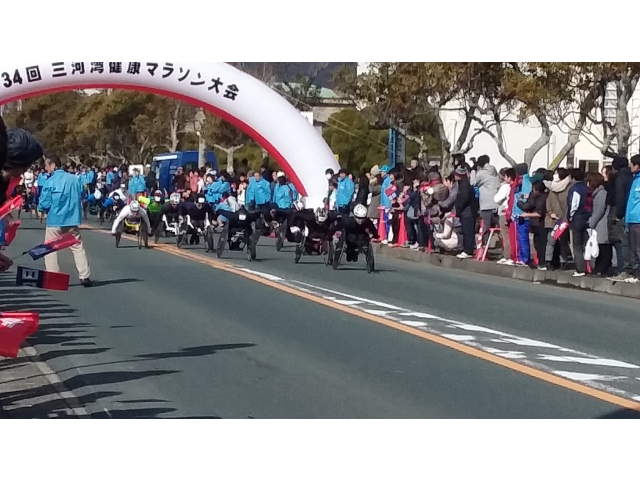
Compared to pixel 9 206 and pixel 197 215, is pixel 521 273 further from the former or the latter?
pixel 9 206

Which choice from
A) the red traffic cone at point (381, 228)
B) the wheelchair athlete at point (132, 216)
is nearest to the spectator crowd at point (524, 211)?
the red traffic cone at point (381, 228)

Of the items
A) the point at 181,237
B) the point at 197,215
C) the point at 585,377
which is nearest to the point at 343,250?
the point at 197,215

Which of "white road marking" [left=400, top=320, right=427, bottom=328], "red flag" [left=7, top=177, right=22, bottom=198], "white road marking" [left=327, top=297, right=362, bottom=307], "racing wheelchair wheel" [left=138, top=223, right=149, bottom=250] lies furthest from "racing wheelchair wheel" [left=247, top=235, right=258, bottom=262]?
"red flag" [left=7, top=177, right=22, bottom=198]

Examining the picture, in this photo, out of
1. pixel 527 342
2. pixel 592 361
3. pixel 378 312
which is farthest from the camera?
pixel 378 312

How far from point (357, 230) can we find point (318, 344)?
8336mm

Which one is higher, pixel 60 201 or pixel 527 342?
pixel 60 201

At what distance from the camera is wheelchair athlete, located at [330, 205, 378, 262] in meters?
19.4

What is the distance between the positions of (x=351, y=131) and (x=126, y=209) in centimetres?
3393

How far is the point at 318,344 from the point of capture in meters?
11.3

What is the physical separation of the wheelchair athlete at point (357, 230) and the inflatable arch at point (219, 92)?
7.23 metres

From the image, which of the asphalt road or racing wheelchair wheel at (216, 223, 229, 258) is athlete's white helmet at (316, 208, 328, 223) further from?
racing wheelchair wheel at (216, 223, 229, 258)

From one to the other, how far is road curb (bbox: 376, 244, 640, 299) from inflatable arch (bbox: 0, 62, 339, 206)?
14.2 ft

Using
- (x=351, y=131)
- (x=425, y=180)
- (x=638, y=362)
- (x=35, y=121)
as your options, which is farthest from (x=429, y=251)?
(x=35, y=121)

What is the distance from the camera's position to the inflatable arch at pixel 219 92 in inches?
1049
